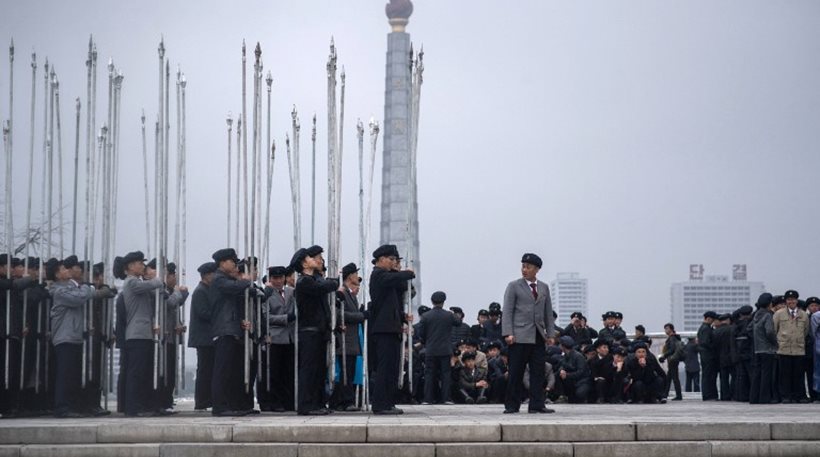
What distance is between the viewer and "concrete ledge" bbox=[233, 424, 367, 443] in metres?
12.2

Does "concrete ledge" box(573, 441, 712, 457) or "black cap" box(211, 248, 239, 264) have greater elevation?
"black cap" box(211, 248, 239, 264)

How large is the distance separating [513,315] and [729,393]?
8222mm

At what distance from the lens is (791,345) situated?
65.8ft

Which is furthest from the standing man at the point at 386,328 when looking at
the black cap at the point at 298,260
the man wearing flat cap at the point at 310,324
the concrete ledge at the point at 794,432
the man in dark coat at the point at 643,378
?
the man in dark coat at the point at 643,378

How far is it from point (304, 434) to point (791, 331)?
9917 millimetres

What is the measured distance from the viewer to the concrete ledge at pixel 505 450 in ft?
39.2

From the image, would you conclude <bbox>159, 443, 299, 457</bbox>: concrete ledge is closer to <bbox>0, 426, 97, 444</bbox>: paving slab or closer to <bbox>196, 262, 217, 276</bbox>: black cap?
<bbox>0, 426, 97, 444</bbox>: paving slab

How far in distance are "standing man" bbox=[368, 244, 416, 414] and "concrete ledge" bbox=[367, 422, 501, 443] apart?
3162mm

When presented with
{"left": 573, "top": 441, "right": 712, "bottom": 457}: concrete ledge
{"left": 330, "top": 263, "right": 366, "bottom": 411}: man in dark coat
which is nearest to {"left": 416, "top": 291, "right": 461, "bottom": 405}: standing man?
{"left": 330, "top": 263, "right": 366, "bottom": 411}: man in dark coat

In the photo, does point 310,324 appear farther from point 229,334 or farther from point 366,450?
point 366,450

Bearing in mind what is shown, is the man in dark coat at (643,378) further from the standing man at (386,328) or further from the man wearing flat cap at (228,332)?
the man wearing flat cap at (228,332)

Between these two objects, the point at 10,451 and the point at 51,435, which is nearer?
the point at 10,451

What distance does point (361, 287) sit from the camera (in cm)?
1911

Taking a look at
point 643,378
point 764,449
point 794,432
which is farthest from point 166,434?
point 643,378
